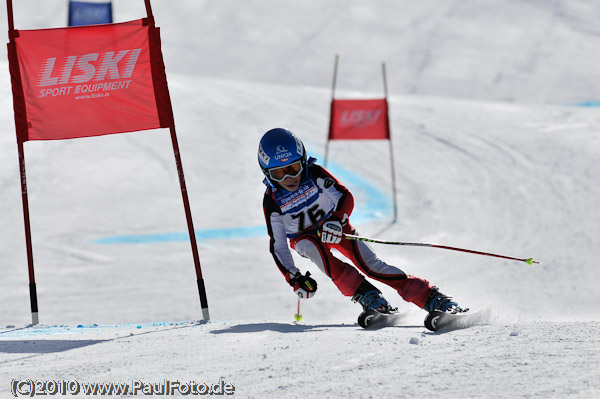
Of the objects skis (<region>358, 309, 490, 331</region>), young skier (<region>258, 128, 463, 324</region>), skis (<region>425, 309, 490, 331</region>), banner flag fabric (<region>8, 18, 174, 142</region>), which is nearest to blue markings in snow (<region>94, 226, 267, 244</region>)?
banner flag fabric (<region>8, 18, 174, 142</region>)

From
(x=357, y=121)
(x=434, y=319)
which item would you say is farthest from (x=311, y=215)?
(x=357, y=121)

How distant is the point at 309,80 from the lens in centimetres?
1817

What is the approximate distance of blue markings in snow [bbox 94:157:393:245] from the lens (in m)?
9.02

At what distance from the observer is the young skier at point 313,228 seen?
4.36 m

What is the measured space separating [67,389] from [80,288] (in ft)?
15.8

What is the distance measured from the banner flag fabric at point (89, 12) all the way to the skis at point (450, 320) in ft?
32.3

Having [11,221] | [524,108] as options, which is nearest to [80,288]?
[11,221]

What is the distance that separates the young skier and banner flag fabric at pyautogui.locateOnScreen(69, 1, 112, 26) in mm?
8795

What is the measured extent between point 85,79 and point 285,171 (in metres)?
1.52

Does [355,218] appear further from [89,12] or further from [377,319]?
[89,12]

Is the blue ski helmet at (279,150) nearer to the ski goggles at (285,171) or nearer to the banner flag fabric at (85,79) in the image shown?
the ski goggles at (285,171)

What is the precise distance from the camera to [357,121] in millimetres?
9805

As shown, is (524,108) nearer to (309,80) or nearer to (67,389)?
(309,80)

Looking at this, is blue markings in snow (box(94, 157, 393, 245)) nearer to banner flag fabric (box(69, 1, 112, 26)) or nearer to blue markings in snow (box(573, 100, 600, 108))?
Result: banner flag fabric (box(69, 1, 112, 26))
